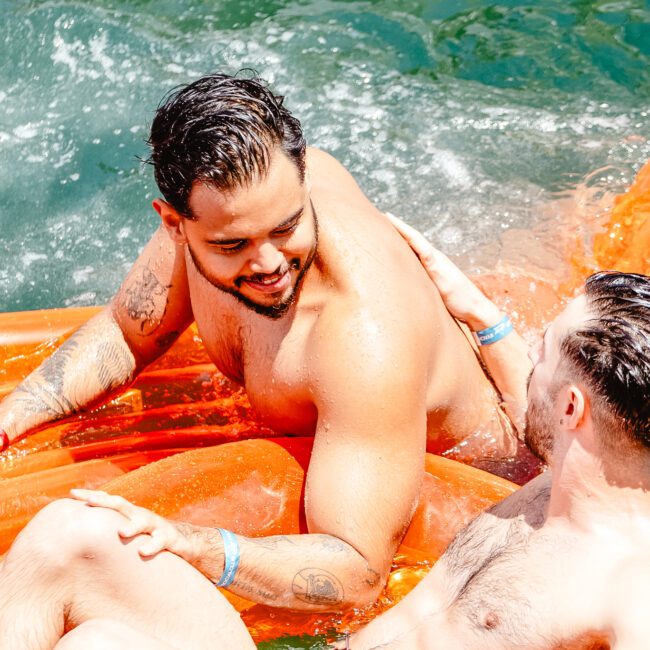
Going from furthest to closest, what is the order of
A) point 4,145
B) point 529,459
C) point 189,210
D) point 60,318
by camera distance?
point 4,145
point 60,318
point 529,459
point 189,210

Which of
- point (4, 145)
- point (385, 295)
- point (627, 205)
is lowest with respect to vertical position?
point (4, 145)

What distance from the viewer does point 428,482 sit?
2746 mm

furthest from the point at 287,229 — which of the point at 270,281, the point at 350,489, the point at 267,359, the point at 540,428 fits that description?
the point at 540,428

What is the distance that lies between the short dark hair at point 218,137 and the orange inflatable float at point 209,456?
2.52 ft

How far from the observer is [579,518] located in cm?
212

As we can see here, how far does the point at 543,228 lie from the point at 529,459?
1506 millimetres

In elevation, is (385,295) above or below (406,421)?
above

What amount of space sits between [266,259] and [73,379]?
106 centimetres

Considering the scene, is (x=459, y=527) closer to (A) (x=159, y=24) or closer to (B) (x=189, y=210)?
(B) (x=189, y=210)

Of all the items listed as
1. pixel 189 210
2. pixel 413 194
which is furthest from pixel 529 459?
pixel 413 194

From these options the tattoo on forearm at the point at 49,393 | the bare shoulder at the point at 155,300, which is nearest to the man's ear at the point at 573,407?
the bare shoulder at the point at 155,300

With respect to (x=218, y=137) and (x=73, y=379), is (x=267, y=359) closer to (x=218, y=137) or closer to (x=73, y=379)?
(x=218, y=137)

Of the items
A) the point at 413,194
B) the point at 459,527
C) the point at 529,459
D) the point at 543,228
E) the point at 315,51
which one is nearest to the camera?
the point at 459,527

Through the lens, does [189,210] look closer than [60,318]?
Yes
